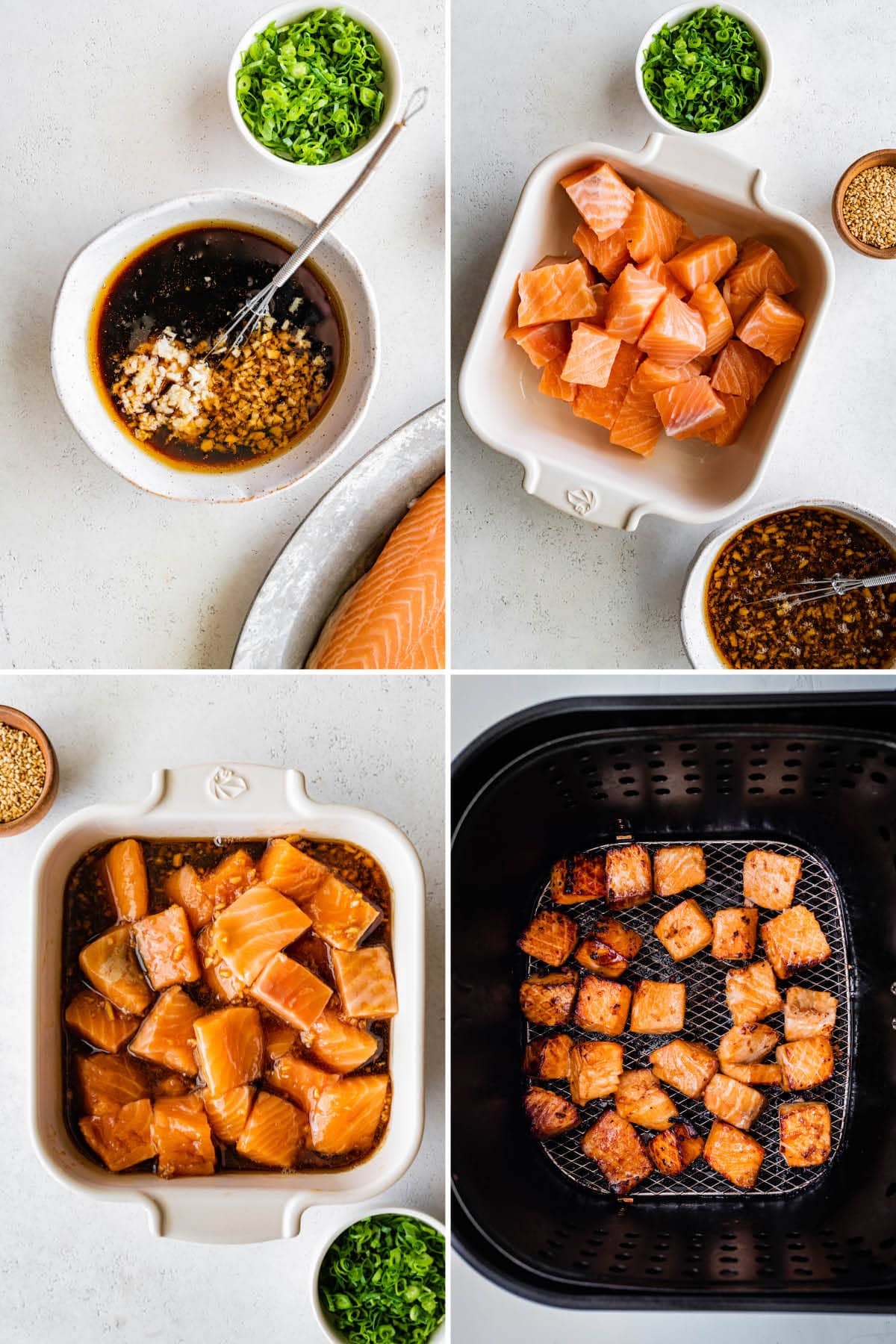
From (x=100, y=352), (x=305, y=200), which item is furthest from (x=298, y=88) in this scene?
(x=100, y=352)

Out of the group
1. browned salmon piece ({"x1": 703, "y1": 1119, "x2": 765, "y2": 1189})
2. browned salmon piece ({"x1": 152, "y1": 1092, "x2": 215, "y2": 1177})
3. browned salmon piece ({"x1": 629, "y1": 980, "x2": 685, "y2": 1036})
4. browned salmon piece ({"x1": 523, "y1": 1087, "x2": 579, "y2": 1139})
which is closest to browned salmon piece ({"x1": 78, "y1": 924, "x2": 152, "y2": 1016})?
browned salmon piece ({"x1": 152, "y1": 1092, "x2": 215, "y2": 1177})

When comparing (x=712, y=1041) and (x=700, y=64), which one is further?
(x=712, y=1041)

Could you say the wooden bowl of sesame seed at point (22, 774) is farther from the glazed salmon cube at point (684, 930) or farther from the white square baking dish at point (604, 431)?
the glazed salmon cube at point (684, 930)

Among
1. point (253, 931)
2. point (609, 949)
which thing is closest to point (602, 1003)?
point (609, 949)

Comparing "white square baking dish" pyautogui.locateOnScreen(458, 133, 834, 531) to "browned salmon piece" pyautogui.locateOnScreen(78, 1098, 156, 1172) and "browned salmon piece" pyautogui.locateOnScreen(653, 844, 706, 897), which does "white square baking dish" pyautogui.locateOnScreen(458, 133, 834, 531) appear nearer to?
"browned salmon piece" pyautogui.locateOnScreen(653, 844, 706, 897)

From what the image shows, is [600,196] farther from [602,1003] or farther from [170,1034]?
[170,1034]

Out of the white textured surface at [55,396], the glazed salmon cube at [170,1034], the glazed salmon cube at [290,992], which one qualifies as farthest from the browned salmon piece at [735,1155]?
the white textured surface at [55,396]
